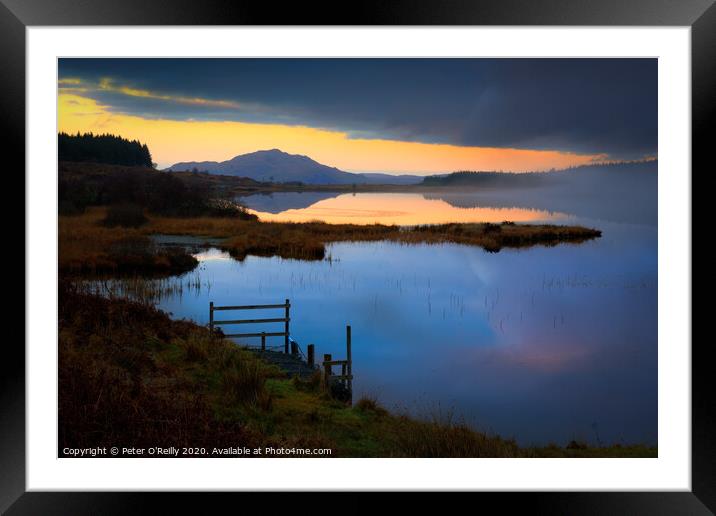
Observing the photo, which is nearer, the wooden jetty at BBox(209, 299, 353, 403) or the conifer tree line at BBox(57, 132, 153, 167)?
the conifer tree line at BBox(57, 132, 153, 167)

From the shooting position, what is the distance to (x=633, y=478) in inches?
219

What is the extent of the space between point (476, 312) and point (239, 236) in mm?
4820

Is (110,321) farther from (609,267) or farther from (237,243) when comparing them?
(609,267)

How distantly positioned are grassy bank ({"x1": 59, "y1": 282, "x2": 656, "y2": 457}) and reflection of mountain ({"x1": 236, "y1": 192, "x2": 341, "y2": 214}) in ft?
8.28

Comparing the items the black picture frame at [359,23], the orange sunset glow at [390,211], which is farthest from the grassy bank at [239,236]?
the black picture frame at [359,23]

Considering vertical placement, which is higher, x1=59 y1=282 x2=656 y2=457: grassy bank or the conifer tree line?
the conifer tree line

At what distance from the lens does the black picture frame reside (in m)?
5.00

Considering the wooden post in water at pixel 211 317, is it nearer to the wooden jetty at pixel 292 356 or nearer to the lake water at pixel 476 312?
the wooden jetty at pixel 292 356

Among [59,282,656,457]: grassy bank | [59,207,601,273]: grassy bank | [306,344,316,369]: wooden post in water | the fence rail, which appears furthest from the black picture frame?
[306,344,316,369]: wooden post in water

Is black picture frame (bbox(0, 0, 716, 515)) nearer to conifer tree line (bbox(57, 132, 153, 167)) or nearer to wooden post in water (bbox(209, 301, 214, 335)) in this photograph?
conifer tree line (bbox(57, 132, 153, 167))

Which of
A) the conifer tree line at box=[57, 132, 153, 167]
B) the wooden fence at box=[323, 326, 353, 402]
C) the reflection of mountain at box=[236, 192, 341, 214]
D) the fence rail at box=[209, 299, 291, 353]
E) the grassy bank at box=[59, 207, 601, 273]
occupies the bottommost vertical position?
the wooden fence at box=[323, 326, 353, 402]

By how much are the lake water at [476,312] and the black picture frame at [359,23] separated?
2.79 meters

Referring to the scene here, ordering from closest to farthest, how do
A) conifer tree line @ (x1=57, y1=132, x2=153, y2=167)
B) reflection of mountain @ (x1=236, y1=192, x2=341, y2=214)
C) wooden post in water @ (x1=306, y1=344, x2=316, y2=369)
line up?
1. conifer tree line @ (x1=57, y1=132, x2=153, y2=167)
2. reflection of mountain @ (x1=236, y1=192, x2=341, y2=214)
3. wooden post in water @ (x1=306, y1=344, x2=316, y2=369)

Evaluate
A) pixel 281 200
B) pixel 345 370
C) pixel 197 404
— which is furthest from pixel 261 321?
pixel 197 404
